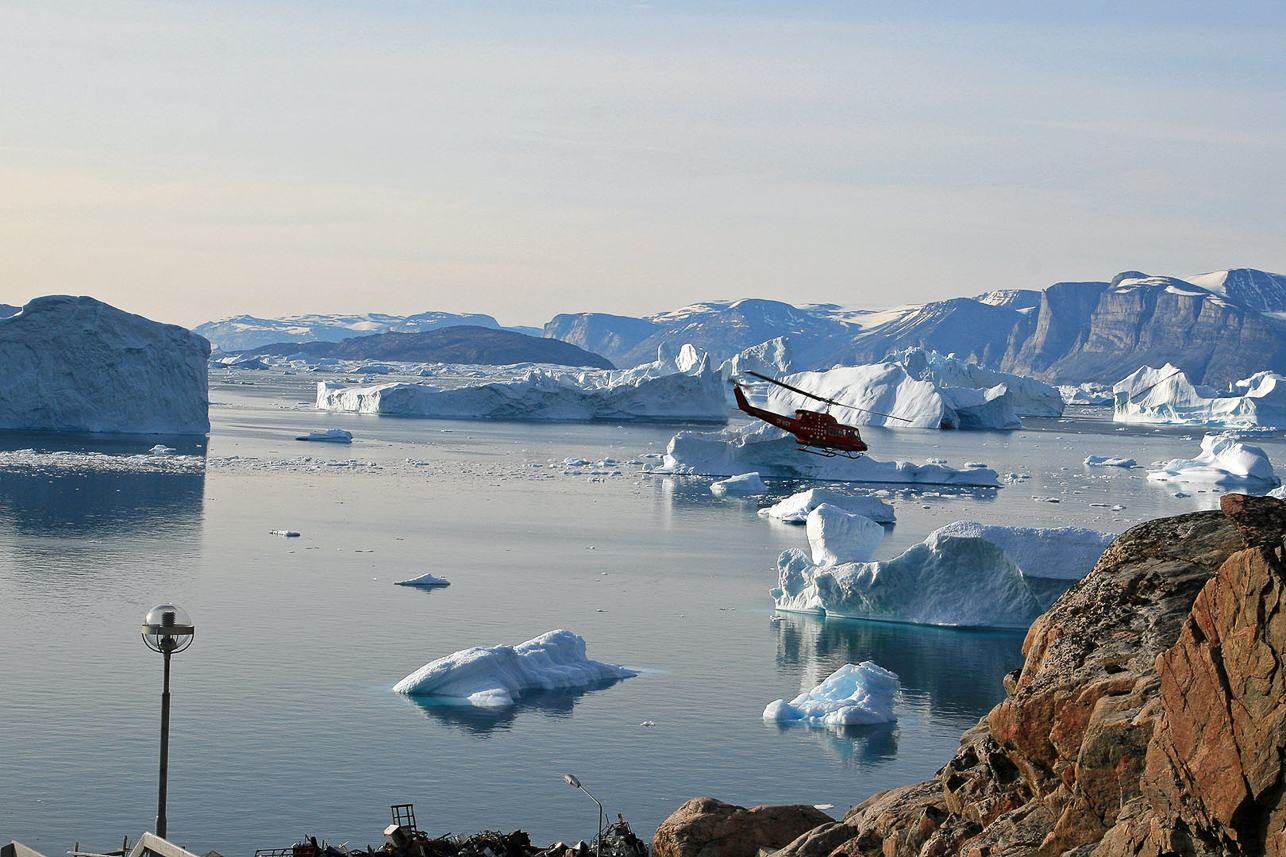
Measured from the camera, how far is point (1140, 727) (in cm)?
461

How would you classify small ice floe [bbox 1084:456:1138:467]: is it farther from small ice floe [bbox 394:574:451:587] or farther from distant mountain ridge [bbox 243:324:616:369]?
distant mountain ridge [bbox 243:324:616:369]

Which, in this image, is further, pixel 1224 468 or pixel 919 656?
pixel 1224 468

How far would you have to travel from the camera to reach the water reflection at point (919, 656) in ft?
47.0

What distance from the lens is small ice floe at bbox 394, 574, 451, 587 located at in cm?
1953

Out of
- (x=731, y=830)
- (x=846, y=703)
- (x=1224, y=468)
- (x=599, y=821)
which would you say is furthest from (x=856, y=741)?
(x=1224, y=468)

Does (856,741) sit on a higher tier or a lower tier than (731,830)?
lower

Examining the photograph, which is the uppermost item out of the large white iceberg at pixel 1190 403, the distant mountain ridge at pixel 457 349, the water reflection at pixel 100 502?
the distant mountain ridge at pixel 457 349

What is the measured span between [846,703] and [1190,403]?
70419 mm

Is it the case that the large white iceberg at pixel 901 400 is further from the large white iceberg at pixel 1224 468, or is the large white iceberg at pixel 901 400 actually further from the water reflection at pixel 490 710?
the water reflection at pixel 490 710

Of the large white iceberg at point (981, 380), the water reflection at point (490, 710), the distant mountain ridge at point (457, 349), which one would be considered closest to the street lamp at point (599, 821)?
the water reflection at point (490, 710)

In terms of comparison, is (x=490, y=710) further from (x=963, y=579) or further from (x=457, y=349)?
(x=457, y=349)

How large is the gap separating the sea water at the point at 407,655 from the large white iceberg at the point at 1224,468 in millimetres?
6300

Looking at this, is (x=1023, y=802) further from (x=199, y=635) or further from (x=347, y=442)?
(x=347, y=442)

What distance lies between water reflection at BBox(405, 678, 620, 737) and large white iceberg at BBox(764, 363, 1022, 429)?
51518 mm
